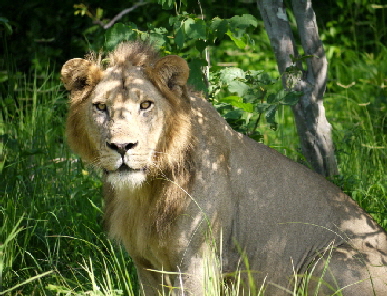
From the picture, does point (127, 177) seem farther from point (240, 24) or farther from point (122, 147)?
point (240, 24)

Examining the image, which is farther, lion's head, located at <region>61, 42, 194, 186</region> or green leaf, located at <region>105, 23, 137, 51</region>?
green leaf, located at <region>105, 23, 137, 51</region>

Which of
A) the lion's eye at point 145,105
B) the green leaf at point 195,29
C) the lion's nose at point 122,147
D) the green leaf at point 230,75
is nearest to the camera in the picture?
the lion's nose at point 122,147

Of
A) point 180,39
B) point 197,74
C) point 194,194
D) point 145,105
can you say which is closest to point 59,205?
point 197,74

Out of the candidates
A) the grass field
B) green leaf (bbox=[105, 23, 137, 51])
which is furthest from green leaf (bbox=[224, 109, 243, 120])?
green leaf (bbox=[105, 23, 137, 51])

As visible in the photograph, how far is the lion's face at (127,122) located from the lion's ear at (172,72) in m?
0.07

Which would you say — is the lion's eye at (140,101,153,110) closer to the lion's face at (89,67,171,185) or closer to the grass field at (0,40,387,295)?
the lion's face at (89,67,171,185)

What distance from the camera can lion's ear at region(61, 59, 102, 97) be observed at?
3559mm

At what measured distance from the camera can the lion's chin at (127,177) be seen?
11.0 ft

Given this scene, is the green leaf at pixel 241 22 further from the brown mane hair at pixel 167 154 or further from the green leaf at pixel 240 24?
the brown mane hair at pixel 167 154

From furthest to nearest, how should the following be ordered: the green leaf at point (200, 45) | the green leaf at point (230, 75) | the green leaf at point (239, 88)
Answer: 1. the green leaf at point (230, 75)
2. the green leaf at point (239, 88)
3. the green leaf at point (200, 45)

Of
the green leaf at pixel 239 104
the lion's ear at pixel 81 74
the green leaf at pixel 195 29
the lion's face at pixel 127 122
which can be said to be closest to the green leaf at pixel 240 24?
the green leaf at pixel 195 29

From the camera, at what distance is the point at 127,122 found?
3.35 m

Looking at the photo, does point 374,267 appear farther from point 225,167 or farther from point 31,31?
point 31,31

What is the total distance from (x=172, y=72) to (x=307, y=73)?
5.71 ft
